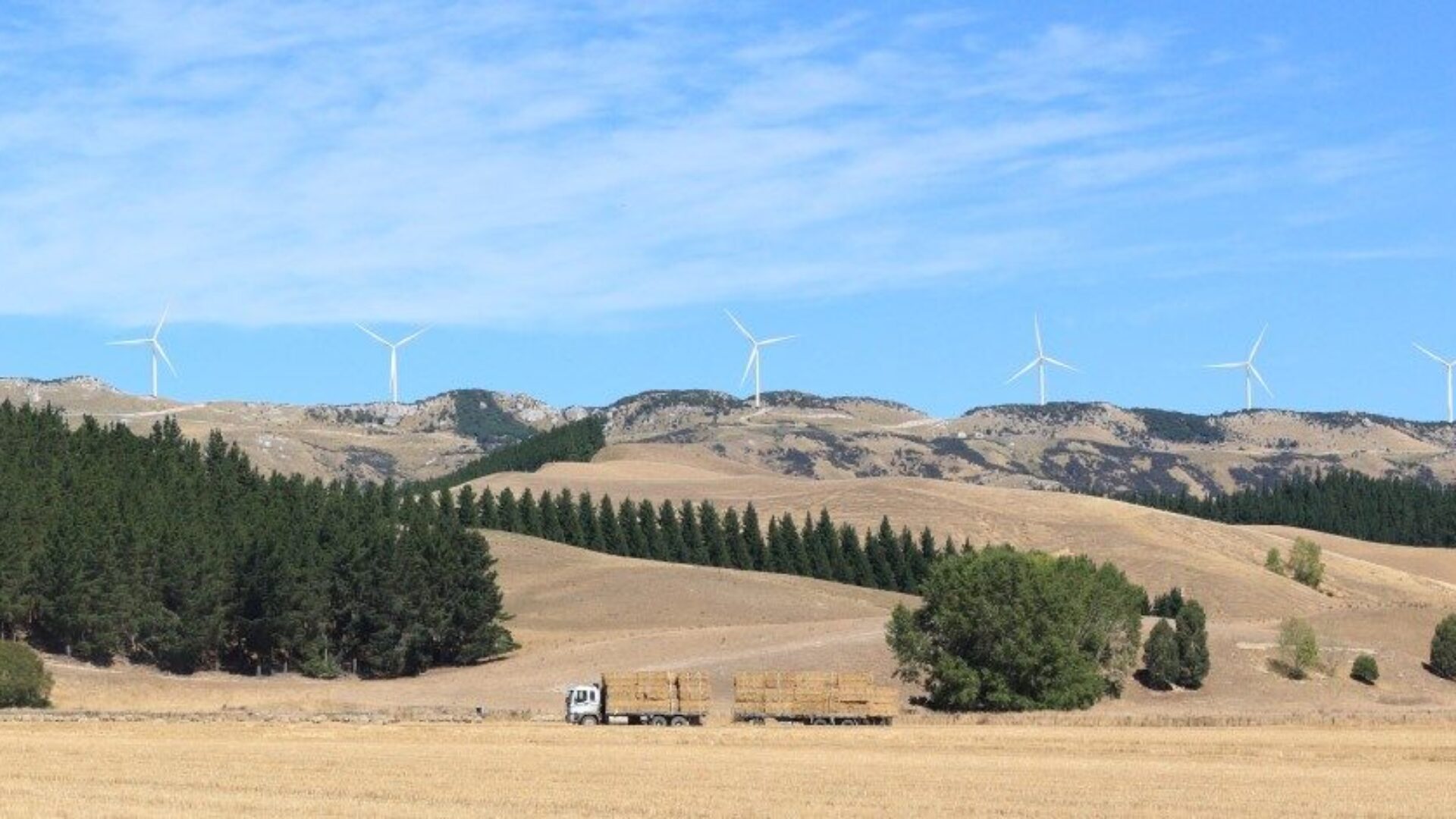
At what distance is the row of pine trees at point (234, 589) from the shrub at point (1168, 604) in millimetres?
58112

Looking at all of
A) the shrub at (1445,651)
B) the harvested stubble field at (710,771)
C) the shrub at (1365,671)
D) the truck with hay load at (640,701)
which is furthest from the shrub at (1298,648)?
the truck with hay load at (640,701)

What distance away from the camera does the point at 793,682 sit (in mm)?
98312

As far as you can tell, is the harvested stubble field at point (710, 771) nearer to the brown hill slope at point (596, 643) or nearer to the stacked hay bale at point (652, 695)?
the stacked hay bale at point (652, 695)

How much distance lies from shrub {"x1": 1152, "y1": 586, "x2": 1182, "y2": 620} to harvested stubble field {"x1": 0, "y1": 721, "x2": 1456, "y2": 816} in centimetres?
9619

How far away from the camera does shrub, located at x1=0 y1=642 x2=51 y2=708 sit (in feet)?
337

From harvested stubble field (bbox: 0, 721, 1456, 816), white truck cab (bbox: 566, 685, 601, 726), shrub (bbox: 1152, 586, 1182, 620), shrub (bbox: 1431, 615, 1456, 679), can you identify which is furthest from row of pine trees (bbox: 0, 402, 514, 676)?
shrub (bbox: 1431, 615, 1456, 679)

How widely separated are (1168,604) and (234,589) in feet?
261

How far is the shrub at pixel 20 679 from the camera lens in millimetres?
102812

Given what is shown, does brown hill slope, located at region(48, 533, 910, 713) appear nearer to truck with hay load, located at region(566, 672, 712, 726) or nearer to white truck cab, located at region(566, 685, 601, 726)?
white truck cab, located at region(566, 685, 601, 726)

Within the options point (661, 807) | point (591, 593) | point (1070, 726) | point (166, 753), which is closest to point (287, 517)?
point (591, 593)

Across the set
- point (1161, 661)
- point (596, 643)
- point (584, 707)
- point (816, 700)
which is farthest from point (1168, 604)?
point (584, 707)

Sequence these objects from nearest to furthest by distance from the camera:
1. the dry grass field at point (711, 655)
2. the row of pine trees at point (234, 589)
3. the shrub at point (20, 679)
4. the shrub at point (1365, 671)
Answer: the shrub at point (20, 679) < the dry grass field at point (711, 655) < the row of pine trees at point (234, 589) < the shrub at point (1365, 671)

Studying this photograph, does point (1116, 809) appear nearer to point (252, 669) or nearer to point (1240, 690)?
point (1240, 690)

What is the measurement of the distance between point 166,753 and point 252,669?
80.3 meters
